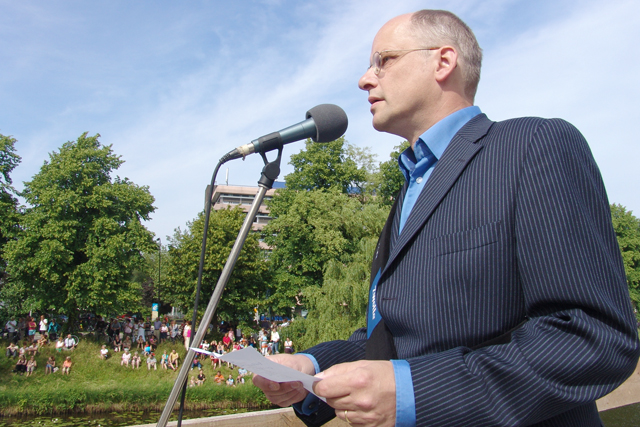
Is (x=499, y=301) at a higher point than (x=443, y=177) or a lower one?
lower

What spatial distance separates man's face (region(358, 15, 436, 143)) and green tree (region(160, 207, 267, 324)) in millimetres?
26658

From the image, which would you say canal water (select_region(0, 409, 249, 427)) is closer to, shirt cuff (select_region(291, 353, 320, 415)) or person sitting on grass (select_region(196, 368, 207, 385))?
person sitting on grass (select_region(196, 368, 207, 385))

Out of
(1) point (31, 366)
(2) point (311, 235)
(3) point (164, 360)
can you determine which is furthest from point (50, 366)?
(2) point (311, 235)

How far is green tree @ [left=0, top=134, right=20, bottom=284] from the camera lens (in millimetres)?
24031

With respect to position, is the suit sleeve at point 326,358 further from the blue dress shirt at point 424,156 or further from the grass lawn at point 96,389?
the grass lawn at point 96,389

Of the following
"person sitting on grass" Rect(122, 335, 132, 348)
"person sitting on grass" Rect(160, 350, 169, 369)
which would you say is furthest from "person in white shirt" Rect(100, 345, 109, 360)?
"person sitting on grass" Rect(160, 350, 169, 369)

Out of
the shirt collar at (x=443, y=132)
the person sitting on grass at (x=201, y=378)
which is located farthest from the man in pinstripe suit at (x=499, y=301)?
the person sitting on grass at (x=201, y=378)

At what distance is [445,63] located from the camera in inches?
72.6

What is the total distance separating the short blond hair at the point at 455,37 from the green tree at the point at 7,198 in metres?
27.0

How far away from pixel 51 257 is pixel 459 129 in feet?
83.2

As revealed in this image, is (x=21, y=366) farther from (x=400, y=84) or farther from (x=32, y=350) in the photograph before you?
(x=400, y=84)

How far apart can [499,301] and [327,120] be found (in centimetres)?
173

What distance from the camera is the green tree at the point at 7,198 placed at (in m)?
24.0

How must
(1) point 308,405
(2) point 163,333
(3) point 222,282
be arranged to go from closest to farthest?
(1) point 308,405 → (3) point 222,282 → (2) point 163,333
